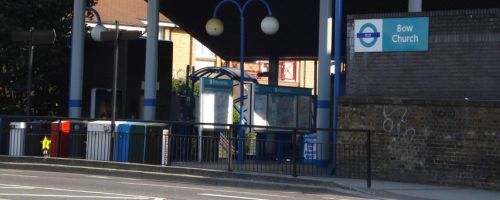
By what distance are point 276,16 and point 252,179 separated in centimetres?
1268

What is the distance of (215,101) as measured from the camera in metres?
22.8

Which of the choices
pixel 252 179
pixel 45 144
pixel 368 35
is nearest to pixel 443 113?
pixel 368 35

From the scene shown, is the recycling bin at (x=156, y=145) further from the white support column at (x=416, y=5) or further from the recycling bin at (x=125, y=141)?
the white support column at (x=416, y=5)

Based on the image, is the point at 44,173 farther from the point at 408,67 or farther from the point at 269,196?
the point at 408,67

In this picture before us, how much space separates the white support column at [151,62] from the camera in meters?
24.0

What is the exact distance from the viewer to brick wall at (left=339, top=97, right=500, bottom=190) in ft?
55.5

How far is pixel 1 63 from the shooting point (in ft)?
87.1

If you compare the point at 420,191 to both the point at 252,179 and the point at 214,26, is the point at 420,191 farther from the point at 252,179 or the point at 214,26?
the point at 214,26

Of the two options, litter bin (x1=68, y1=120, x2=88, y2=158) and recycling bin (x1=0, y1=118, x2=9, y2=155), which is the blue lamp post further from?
recycling bin (x1=0, y1=118, x2=9, y2=155)

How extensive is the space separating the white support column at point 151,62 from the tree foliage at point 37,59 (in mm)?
4719

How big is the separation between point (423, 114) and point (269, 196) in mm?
4682

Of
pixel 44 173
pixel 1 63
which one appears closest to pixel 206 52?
pixel 1 63

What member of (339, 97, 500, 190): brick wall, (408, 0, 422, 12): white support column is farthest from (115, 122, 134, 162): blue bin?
(408, 0, 422, 12): white support column

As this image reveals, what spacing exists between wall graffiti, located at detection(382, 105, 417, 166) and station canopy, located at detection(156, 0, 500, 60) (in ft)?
29.2
